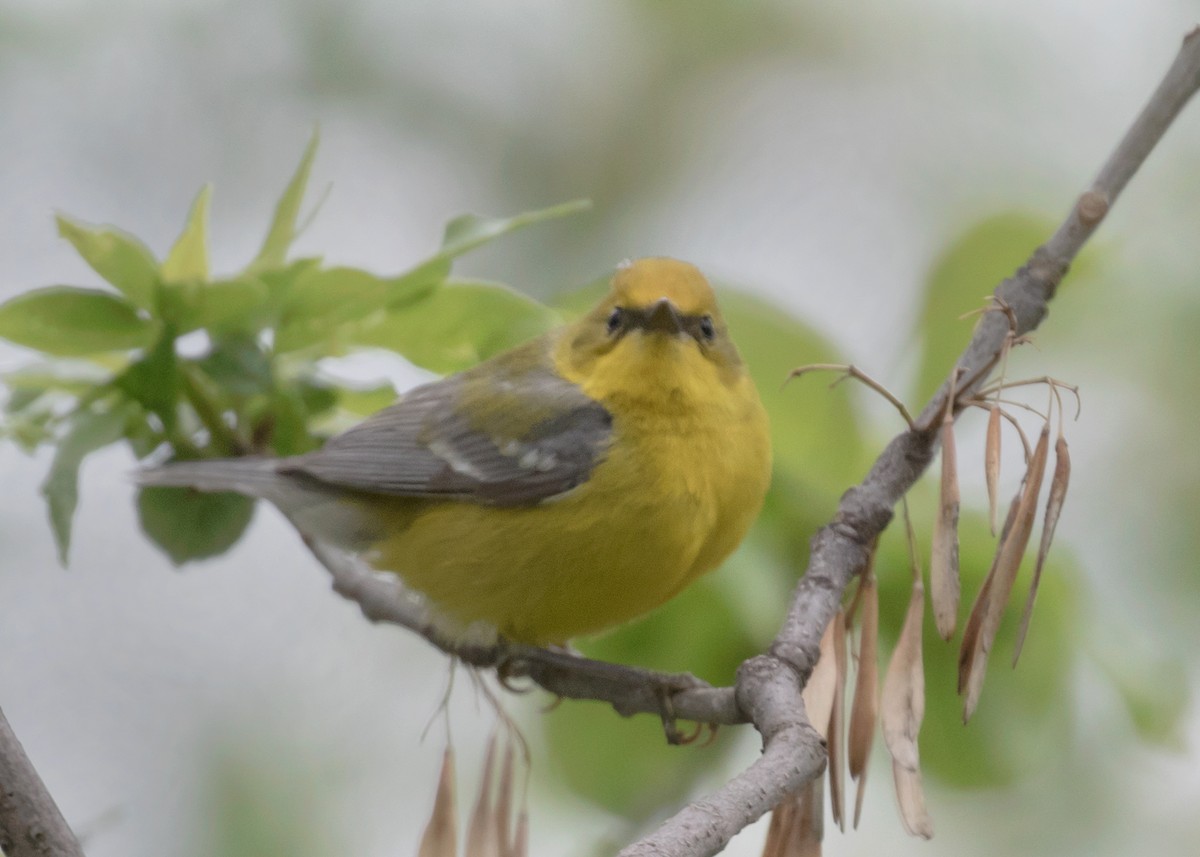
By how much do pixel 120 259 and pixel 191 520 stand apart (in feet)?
1.79

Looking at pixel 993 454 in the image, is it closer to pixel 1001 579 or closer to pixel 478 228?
pixel 1001 579

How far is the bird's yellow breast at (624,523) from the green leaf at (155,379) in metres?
0.52

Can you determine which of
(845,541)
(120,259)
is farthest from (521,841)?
(120,259)

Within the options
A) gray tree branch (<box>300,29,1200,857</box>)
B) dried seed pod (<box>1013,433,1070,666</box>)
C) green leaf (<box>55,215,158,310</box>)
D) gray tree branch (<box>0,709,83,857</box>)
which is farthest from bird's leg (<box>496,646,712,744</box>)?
green leaf (<box>55,215,158,310</box>)

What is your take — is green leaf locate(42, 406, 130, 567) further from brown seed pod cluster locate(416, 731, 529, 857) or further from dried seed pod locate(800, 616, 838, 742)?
dried seed pod locate(800, 616, 838, 742)

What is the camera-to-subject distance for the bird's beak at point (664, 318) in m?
2.39

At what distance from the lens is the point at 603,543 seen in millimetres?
2215

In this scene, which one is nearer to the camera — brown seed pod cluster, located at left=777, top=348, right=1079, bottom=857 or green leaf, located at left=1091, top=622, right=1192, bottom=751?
brown seed pod cluster, located at left=777, top=348, right=1079, bottom=857

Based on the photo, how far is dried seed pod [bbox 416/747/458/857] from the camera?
169 cm

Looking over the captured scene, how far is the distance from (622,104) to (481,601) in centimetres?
202

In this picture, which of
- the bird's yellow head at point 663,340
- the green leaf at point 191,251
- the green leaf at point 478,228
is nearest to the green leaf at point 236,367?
the green leaf at point 191,251

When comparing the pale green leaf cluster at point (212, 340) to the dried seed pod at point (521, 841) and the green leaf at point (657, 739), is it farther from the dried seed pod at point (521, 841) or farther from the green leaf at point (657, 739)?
the dried seed pod at point (521, 841)

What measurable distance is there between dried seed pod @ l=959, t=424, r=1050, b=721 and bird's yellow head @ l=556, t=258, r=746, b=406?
101 centimetres

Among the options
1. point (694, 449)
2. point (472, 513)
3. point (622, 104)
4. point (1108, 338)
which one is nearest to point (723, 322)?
point (694, 449)
